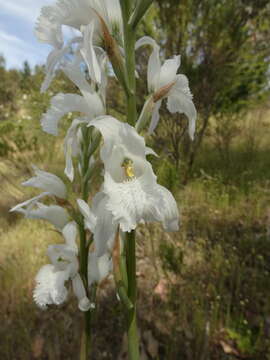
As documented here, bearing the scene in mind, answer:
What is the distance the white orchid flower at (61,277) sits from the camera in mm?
986

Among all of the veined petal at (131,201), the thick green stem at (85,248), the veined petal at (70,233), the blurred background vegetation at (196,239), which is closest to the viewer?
the veined petal at (131,201)

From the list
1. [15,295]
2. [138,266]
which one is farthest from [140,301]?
[15,295]

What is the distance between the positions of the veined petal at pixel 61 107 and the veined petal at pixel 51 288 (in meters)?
0.52

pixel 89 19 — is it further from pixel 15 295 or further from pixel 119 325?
pixel 15 295

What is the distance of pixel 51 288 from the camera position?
100cm

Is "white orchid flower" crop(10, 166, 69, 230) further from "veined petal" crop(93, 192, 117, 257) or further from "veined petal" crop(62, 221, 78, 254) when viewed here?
"veined petal" crop(93, 192, 117, 257)

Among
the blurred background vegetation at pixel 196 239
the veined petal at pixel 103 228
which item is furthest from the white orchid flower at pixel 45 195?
the blurred background vegetation at pixel 196 239

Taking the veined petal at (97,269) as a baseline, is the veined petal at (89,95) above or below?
above

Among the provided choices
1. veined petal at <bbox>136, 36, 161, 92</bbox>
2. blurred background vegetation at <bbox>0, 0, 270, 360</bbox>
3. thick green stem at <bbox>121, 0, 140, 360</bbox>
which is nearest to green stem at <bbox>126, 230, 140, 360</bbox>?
thick green stem at <bbox>121, 0, 140, 360</bbox>

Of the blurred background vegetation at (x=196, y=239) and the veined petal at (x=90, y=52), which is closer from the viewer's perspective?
the veined petal at (x=90, y=52)

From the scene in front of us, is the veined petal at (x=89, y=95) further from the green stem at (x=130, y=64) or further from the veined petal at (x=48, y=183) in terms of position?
the veined petal at (x=48, y=183)

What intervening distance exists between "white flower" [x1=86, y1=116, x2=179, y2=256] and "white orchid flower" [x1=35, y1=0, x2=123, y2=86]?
16 centimetres

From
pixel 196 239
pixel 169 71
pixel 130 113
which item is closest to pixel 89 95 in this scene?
pixel 130 113

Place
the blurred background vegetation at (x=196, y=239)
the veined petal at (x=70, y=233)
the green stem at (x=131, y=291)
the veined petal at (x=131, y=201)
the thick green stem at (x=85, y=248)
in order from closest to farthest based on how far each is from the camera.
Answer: the veined petal at (x=131, y=201) < the green stem at (x=131, y=291) < the thick green stem at (x=85, y=248) < the veined petal at (x=70, y=233) < the blurred background vegetation at (x=196, y=239)
